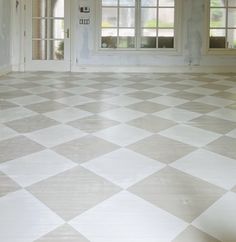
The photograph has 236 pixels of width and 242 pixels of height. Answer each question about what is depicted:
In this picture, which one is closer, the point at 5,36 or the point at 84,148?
the point at 84,148

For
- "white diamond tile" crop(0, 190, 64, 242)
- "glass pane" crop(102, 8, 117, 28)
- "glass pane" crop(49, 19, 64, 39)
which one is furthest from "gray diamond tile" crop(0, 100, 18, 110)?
"glass pane" crop(102, 8, 117, 28)

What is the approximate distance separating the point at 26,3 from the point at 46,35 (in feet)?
2.23

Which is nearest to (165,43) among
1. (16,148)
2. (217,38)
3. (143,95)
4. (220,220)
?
(217,38)

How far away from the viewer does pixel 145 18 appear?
284 inches

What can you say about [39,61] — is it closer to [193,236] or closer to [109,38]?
[109,38]

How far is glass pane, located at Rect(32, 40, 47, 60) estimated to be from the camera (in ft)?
23.7

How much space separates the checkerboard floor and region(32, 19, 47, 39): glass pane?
103 inches

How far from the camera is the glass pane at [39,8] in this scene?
23.2 ft

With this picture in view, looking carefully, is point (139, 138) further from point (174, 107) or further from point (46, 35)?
point (46, 35)

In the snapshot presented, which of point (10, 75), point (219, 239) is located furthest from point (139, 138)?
point (10, 75)

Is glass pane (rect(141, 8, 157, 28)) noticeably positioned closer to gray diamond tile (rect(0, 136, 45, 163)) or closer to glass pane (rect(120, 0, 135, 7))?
glass pane (rect(120, 0, 135, 7))

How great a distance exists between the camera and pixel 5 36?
21.7ft

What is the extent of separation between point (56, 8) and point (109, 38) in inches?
45.5

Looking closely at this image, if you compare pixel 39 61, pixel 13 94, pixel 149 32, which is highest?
pixel 149 32
